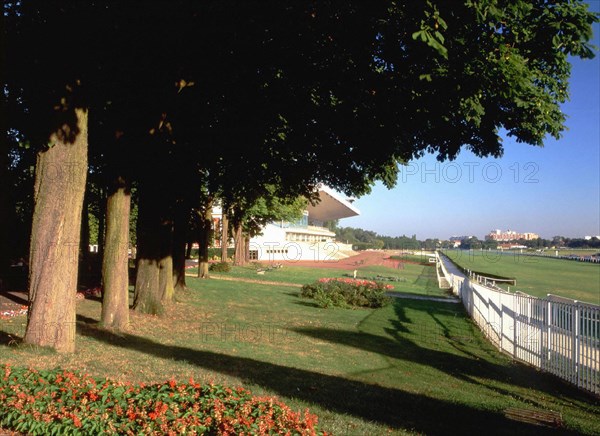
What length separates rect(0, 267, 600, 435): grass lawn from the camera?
22.9 ft

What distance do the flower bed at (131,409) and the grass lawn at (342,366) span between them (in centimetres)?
132

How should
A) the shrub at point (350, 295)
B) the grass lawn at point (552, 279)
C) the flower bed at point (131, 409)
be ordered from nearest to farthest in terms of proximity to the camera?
1. the flower bed at point (131, 409)
2. the shrub at point (350, 295)
3. the grass lawn at point (552, 279)

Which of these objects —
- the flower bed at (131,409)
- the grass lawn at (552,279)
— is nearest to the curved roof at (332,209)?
the grass lawn at (552,279)

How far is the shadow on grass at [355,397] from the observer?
6.59 m

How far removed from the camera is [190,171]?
19.0 metres

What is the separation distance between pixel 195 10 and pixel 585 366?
10.7 meters

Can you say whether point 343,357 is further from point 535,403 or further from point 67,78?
point 67,78

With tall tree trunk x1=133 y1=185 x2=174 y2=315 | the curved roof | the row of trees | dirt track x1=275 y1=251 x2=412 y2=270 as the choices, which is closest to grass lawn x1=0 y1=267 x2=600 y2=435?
tall tree trunk x1=133 y1=185 x2=174 y2=315

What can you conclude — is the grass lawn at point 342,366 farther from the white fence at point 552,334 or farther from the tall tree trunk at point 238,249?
the tall tree trunk at point 238,249

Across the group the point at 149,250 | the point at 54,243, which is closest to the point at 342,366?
the point at 54,243

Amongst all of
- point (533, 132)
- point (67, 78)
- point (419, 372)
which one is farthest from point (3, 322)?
point (533, 132)

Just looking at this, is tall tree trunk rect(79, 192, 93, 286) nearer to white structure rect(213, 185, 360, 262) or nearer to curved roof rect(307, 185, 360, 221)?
white structure rect(213, 185, 360, 262)

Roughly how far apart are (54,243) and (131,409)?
4.75 meters

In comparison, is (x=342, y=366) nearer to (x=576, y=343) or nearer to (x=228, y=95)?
(x=576, y=343)
